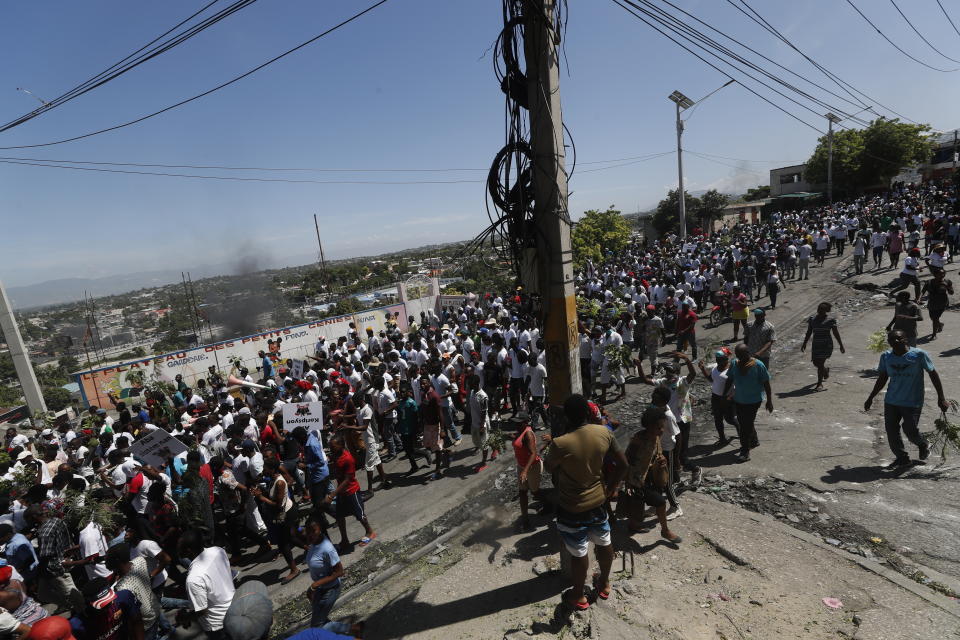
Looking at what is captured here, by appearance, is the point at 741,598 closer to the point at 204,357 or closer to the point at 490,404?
the point at 490,404

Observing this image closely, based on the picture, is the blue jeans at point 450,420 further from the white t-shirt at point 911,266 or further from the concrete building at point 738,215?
the concrete building at point 738,215

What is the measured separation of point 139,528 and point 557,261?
5.59 m

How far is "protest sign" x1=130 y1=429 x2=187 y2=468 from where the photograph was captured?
669 cm

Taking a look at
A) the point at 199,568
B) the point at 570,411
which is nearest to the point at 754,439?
the point at 570,411

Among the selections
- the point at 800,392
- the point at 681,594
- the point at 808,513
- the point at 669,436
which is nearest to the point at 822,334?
the point at 800,392

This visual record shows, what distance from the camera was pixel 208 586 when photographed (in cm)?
424

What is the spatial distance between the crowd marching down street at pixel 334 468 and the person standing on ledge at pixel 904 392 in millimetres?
21

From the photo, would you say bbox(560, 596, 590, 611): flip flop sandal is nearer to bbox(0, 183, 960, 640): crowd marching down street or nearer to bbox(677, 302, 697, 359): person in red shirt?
bbox(0, 183, 960, 640): crowd marching down street

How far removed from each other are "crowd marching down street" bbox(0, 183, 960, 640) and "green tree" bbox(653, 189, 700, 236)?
30.5 metres

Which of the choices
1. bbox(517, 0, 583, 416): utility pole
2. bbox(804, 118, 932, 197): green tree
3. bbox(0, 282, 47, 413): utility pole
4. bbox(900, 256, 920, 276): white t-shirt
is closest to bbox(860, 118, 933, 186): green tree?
bbox(804, 118, 932, 197): green tree

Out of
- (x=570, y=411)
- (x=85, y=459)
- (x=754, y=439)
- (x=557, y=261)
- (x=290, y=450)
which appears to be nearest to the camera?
(x=570, y=411)

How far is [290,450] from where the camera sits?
7.88m

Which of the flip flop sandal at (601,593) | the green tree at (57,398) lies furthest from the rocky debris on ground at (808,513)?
the green tree at (57,398)

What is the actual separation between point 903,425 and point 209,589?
774 centimetres
